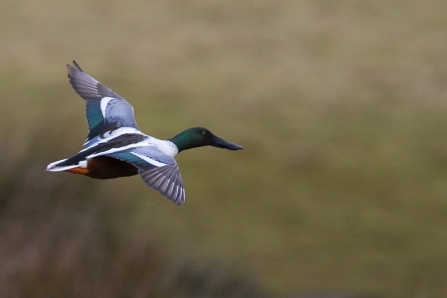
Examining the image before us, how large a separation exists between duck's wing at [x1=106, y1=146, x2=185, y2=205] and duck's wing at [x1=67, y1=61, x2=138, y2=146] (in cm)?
53

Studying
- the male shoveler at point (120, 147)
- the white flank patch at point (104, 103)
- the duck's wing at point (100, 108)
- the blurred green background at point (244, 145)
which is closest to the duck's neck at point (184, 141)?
the male shoveler at point (120, 147)

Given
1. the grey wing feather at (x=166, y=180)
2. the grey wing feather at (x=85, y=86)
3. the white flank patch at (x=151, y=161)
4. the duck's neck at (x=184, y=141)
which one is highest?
the grey wing feather at (x=85, y=86)

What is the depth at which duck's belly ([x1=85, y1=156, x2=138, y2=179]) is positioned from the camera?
4.21 meters

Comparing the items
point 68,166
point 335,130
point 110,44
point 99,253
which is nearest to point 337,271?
point 335,130

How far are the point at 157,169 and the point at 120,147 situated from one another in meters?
0.28

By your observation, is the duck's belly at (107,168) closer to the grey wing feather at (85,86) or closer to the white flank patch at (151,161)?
the white flank patch at (151,161)

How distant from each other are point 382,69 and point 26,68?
14.0ft

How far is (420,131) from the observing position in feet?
38.4

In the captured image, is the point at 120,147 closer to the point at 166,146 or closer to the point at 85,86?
the point at 166,146

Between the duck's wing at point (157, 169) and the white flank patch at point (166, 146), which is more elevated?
the white flank patch at point (166, 146)

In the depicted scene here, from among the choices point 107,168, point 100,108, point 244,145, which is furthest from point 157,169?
point 244,145

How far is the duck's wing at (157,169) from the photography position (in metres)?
3.94

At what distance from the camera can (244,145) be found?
35.4 feet

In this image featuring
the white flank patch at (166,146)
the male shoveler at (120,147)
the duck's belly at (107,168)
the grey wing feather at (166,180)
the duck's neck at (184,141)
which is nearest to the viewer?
the grey wing feather at (166,180)
